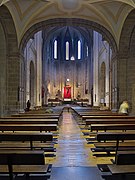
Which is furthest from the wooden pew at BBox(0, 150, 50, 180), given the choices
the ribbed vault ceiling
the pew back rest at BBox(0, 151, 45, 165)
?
the ribbed vault ceiling

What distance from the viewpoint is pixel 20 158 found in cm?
333

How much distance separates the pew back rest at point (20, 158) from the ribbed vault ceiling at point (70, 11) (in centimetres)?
1260

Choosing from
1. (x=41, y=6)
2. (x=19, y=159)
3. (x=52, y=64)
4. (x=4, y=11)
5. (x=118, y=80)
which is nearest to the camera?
(x=19, y=159)

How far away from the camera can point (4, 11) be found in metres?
15.1

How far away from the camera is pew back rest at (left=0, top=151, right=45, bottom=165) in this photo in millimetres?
3291

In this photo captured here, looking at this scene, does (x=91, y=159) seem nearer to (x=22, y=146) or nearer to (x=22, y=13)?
(x=22, y=146)

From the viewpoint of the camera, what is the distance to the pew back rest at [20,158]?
3291 millimetres

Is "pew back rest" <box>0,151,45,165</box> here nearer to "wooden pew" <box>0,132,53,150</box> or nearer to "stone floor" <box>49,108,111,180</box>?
"stone floor" <box>49,108,111,180</box>

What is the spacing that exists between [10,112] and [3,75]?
2.04 m

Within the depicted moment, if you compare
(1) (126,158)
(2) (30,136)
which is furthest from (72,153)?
(1) (126,158)

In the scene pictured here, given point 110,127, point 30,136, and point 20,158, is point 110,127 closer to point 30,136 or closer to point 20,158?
point 30,136

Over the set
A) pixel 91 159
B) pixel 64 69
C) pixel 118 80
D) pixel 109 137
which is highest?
pixel 64 69

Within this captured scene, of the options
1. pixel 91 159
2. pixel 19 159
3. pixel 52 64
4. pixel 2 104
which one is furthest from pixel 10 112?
pixel 52 64

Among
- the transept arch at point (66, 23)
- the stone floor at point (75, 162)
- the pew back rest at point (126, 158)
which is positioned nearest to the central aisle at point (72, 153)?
the stone floor at point (75, 162)
